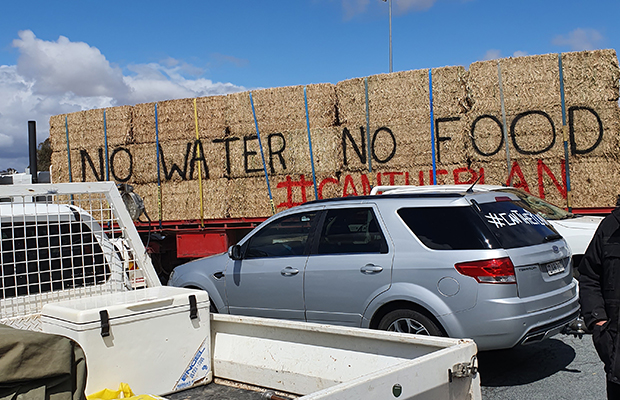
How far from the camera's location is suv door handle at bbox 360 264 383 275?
5797 millimetres

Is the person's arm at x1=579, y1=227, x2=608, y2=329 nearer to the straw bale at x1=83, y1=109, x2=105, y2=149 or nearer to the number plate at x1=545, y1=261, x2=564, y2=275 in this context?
the number plate at x1=545, y1=261, x2=564, y2=275

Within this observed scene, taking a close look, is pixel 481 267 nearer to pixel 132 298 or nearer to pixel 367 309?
pixel 367 309

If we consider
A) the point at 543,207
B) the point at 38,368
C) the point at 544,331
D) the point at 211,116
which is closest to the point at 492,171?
the point at 543,207

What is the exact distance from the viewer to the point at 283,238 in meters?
6.86

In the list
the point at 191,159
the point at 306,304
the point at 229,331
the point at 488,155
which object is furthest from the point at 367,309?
the point at 191,159

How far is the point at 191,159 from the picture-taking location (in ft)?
38.1

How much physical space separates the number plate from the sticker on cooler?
3.30 metres

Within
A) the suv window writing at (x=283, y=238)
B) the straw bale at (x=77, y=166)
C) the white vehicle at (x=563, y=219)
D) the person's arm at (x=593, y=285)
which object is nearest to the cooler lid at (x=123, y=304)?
the person's arm at (x=593, y=285)

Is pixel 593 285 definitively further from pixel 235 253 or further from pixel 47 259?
pixel 235 253

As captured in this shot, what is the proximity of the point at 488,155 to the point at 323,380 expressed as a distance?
275 inches

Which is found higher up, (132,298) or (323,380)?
(132,298)

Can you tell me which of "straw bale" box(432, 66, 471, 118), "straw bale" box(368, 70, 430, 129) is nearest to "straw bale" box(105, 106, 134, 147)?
"straw bale" box(368, 70, 430, 129)

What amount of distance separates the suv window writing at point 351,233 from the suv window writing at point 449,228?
329mm

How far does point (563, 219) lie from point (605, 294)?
5423 mm
